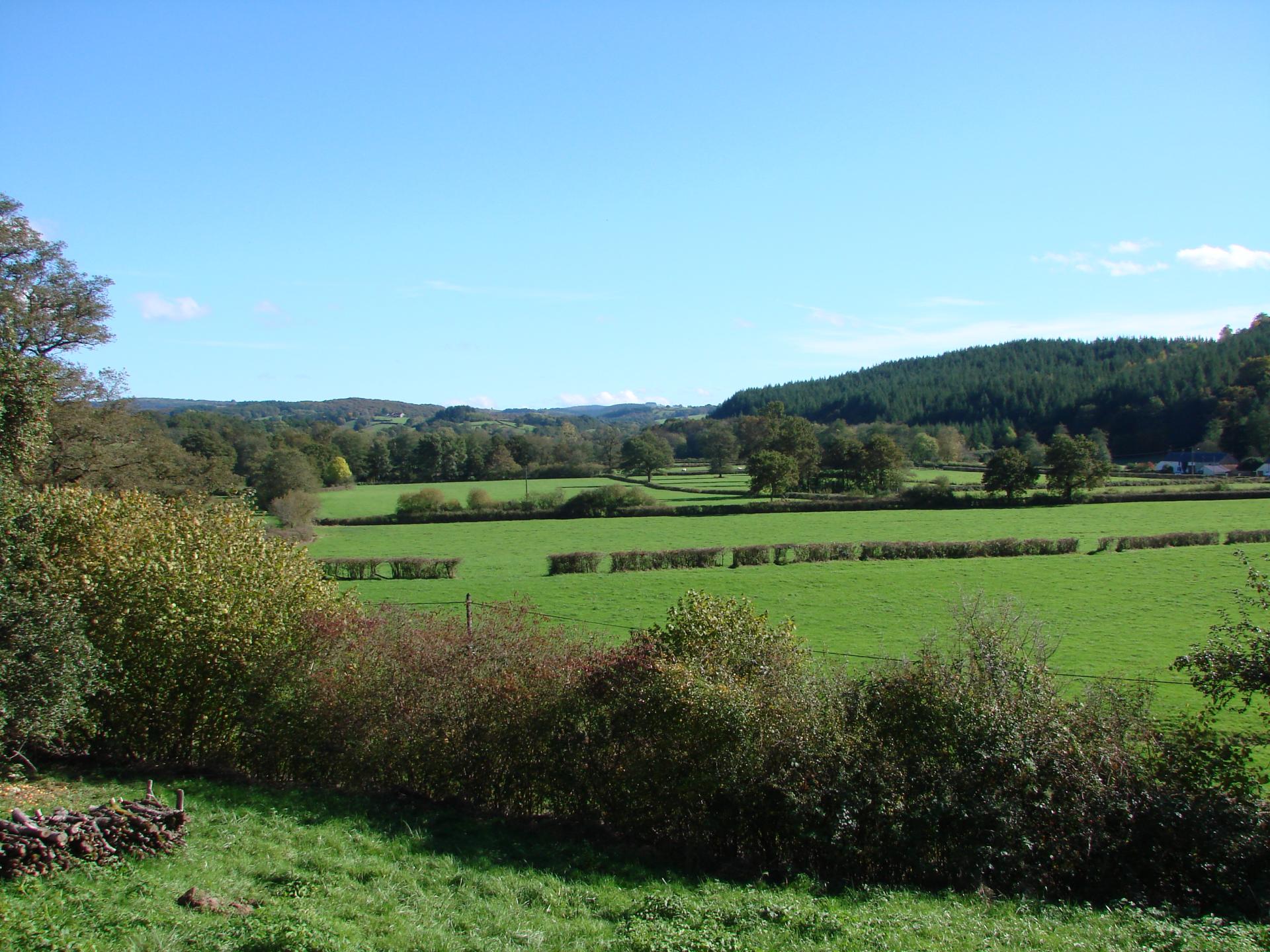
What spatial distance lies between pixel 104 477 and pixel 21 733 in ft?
91.2

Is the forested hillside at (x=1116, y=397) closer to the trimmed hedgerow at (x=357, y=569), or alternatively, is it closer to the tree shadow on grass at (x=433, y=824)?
the trimmed hedgerow at (x=357, y=569)

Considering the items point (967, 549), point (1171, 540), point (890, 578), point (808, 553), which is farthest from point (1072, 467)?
point (890, 578)

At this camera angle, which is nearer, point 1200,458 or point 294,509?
point 294,509

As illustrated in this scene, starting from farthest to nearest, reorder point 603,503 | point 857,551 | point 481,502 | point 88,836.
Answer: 1. point 481,502
2. point 603,503
3. point 857,551
4. point 88,836

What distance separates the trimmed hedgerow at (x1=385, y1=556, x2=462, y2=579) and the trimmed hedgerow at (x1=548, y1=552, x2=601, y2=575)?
618 cm

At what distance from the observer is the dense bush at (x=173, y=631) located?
49.2ft

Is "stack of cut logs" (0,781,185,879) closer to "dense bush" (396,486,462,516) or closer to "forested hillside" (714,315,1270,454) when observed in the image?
"dense bush" (396,486,462,516)

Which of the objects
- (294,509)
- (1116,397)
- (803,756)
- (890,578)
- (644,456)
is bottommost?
(890,578)

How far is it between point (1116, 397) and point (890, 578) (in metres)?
124

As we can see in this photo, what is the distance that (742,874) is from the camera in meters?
11.5

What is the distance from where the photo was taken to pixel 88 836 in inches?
368

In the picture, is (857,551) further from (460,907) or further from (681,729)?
(460,907)

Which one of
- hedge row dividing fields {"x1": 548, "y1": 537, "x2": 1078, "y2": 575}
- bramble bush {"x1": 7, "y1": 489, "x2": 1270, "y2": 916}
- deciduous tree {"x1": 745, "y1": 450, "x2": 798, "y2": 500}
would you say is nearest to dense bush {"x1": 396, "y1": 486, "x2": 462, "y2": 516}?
deciduous tree {"x1": 745, "y1": 450, "x2": 798, "y2": 500}

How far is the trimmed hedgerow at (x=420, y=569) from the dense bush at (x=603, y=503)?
2944 centimetres
